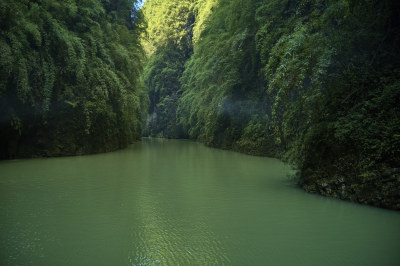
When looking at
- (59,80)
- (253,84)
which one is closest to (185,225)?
(59,80)

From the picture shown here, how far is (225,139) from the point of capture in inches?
731

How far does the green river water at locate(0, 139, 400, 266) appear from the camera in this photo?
3174mm

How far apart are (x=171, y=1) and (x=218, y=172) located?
114 ft

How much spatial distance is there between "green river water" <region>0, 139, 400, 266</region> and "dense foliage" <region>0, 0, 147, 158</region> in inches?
194

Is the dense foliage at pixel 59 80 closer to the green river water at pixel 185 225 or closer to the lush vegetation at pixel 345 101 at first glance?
the green river water at pixel 185 225

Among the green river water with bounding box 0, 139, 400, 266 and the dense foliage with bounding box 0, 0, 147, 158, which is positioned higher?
the dense foliage with bounding box 0, 0, 147, 158

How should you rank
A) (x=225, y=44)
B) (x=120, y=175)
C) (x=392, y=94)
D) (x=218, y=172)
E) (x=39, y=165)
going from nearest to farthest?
(x=392, y=94) < (x=120, y=175) < (x=218, y=172) < (x=39, y=165) < (x=225, y=44)

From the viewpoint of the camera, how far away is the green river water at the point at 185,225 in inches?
125

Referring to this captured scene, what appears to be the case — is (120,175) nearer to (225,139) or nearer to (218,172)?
(218,172)

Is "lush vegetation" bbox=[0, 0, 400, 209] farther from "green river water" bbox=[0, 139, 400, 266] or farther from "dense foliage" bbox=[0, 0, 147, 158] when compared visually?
"green river water" bbox=[0, 139, 400, 266]

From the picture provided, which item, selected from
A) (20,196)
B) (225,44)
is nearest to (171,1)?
(225,44)

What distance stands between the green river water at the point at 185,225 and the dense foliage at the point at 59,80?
4.92m

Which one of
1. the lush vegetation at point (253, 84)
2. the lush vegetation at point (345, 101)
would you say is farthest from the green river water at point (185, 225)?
the lush vegetation at point (253, 84)

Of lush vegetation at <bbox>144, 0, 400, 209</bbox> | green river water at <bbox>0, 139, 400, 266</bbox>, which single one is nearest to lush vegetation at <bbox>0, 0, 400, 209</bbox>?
lush vegetation at <bbox>144, 0, 400, 209</bbox>
